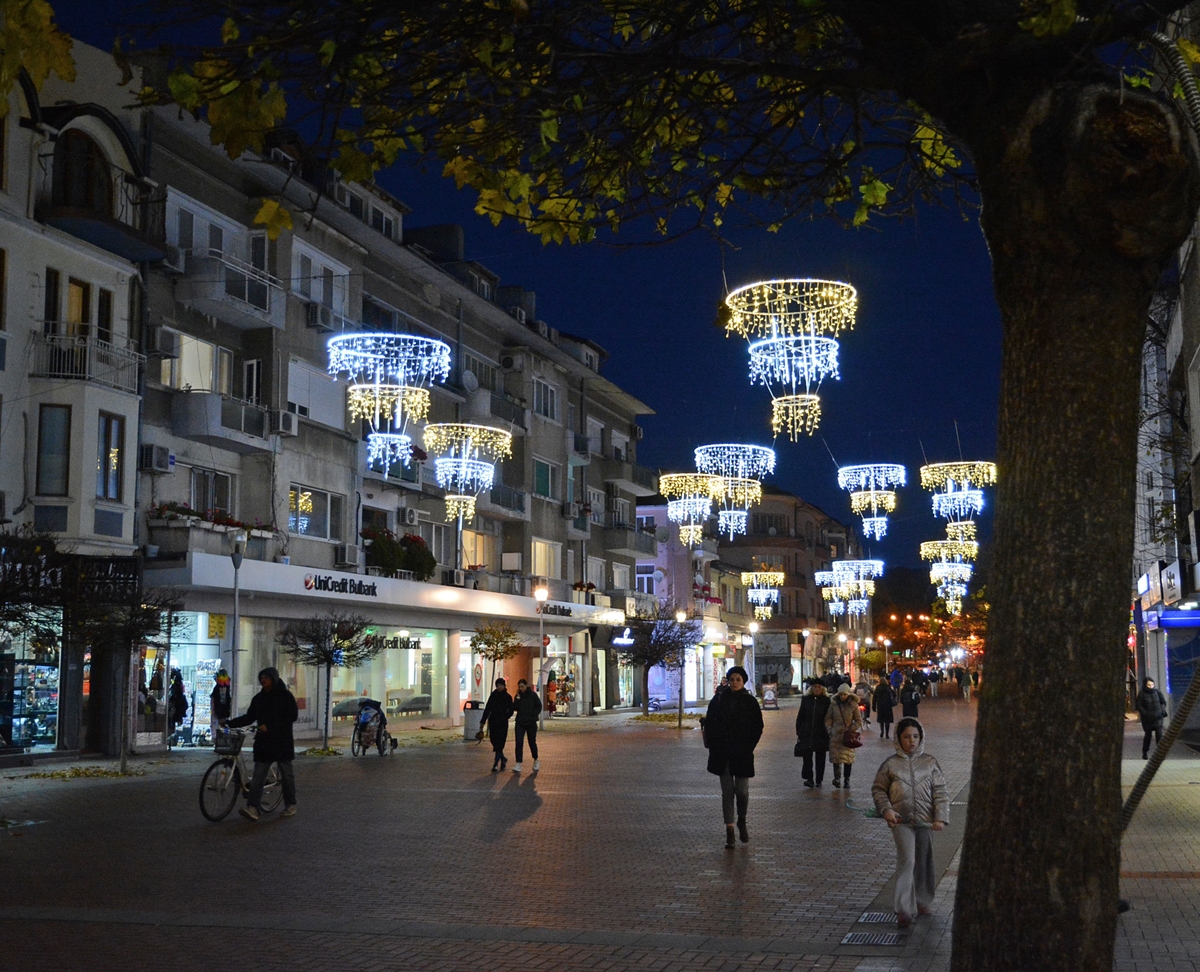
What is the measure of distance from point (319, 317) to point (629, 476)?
2682cm

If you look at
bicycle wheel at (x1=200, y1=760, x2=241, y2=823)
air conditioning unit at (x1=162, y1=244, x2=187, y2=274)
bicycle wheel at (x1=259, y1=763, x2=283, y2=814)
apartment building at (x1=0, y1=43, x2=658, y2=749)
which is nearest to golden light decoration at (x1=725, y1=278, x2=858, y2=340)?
bicycle wheel at (x1=259, y1=763, x2=283, y2=814)

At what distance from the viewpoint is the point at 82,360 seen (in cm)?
2759

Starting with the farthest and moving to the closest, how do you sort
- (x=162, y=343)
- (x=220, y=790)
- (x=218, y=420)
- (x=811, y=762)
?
(x=218, y=420)
(x=162, y=343)
(x=811, y=762)
(x=220, y=790)

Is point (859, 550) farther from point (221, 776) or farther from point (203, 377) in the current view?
point (221, 776)

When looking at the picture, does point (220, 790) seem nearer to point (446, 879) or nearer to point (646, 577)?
point (446, 879)

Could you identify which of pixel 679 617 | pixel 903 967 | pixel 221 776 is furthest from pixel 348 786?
pixel 679 617

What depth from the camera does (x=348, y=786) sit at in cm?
2216

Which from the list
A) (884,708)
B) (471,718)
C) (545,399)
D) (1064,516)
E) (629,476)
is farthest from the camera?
A: (629,476)

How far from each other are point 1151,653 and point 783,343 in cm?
2654

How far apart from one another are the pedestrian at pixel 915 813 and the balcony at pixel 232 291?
80.0 ft

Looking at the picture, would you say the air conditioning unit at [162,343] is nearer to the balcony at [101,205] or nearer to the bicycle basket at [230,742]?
the balcony at [101,205]

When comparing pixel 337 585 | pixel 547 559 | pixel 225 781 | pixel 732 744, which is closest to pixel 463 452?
pixel 337 585

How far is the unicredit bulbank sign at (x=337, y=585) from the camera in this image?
3453cm

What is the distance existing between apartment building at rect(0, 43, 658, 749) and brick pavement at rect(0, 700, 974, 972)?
859 centimetres
